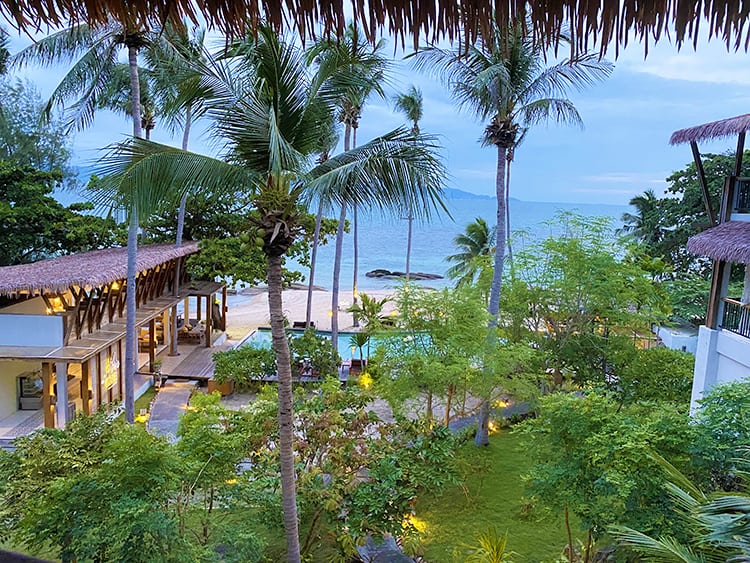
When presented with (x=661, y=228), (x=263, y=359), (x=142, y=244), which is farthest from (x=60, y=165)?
(x=661, y=228)

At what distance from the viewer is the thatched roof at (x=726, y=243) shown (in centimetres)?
677

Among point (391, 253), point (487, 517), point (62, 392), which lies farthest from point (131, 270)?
point (391, 253)

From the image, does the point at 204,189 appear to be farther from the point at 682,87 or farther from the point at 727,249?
the point at 727,249

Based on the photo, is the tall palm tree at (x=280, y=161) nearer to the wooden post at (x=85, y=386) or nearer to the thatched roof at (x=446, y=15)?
the thatched roof at (x=446, y=15)

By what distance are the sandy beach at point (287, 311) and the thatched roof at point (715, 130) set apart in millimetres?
16441

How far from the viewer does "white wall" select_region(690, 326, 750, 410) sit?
719 cm

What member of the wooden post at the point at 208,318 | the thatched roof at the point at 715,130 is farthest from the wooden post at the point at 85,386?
the thatched roof at the point at 715,130

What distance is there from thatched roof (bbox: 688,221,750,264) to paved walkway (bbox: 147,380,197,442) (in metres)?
10.2

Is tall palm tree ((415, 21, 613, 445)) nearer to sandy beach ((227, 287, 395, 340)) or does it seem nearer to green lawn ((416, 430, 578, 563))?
green lawn ((416, 430, 578, 563))

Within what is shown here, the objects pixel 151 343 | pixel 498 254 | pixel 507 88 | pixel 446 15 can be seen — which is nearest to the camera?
pixel 446 15

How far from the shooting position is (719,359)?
784cm

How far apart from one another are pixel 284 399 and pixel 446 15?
4217mm

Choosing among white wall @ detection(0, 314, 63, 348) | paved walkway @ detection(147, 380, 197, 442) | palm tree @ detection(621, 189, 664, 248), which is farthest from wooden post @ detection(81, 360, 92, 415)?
palm tree @ detection(621, 189, 664, 248)

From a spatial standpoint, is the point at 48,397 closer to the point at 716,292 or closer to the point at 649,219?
the point at 716,292
